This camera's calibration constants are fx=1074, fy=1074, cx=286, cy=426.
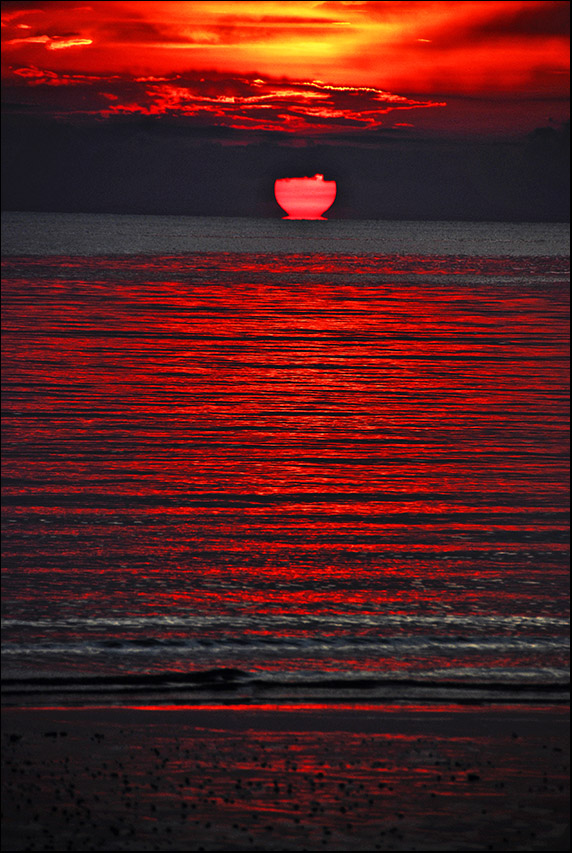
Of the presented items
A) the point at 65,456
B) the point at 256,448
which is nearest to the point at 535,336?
the point at 256,448

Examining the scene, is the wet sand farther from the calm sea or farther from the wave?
the calm sea

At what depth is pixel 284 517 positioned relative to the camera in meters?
9.49

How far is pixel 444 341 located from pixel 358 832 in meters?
20.7

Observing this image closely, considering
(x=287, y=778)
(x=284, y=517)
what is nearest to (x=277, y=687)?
(x=287, y=778)

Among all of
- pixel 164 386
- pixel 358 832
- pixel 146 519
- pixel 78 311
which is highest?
pixel 78 311

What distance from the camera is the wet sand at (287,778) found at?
426 centimetres

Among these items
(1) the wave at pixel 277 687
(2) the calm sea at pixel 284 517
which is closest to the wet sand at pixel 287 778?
(1) the wave at pixel 277 687

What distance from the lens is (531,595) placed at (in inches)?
295

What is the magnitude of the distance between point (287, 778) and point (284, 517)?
485 cm

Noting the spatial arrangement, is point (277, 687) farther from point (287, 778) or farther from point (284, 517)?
Result: point (284, 517)

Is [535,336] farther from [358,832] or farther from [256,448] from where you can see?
[358,832]

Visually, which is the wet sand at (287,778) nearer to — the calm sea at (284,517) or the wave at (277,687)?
the wave at (277,687)

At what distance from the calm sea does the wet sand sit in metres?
0.39

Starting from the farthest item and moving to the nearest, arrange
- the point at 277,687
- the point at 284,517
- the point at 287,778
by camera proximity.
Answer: the point at 284,517 → the point at 277,687 → the point at 287,778
